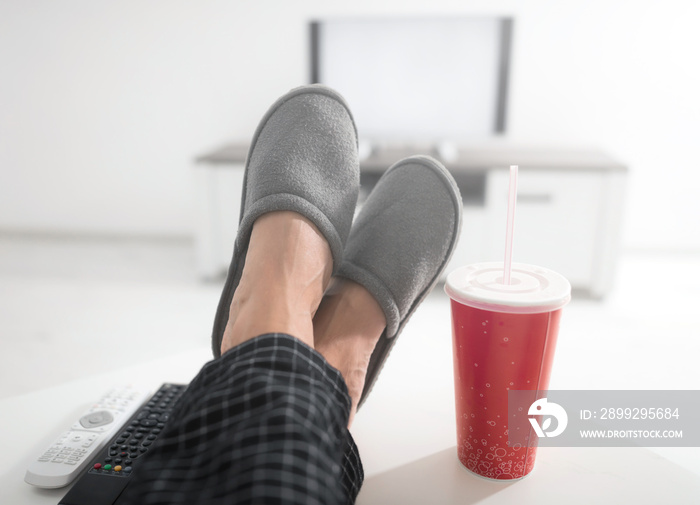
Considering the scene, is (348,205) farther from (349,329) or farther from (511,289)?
(511,289)

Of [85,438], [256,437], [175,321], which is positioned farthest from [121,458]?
[175,321]

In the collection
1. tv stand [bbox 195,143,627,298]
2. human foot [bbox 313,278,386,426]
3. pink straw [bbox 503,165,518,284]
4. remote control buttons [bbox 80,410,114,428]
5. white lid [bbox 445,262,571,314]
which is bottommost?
tv stand [bbox 195,143,627,298]

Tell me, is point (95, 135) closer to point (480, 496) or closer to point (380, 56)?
point (380, 56)

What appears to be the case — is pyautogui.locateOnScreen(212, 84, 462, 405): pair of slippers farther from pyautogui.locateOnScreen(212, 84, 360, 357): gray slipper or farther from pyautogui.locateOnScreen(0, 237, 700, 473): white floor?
pyautogui.locateOnScreen(0, 237, 700, 473): white floor

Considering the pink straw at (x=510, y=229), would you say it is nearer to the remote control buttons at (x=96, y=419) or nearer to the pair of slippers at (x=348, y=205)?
the pair of slippers at (x=348, y=205)

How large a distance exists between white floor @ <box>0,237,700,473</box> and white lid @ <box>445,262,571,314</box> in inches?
10.0

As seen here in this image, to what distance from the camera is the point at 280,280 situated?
64 cm

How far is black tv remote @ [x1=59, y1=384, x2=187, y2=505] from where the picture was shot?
0.51 m

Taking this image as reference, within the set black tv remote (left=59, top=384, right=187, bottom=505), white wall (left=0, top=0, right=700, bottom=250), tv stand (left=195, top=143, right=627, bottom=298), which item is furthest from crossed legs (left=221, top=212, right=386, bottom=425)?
white wall (left=0, top=0, right=700, bottom=250)

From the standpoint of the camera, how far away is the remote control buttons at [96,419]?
→ 61 centimetres

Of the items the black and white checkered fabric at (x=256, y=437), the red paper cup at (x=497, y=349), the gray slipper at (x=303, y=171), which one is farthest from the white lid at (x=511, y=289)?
the gray slipper at (x=303, y=171)

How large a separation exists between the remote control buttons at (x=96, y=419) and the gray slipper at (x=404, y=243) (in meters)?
0.29

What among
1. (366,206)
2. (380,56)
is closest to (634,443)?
(366,206)

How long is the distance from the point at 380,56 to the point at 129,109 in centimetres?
110
